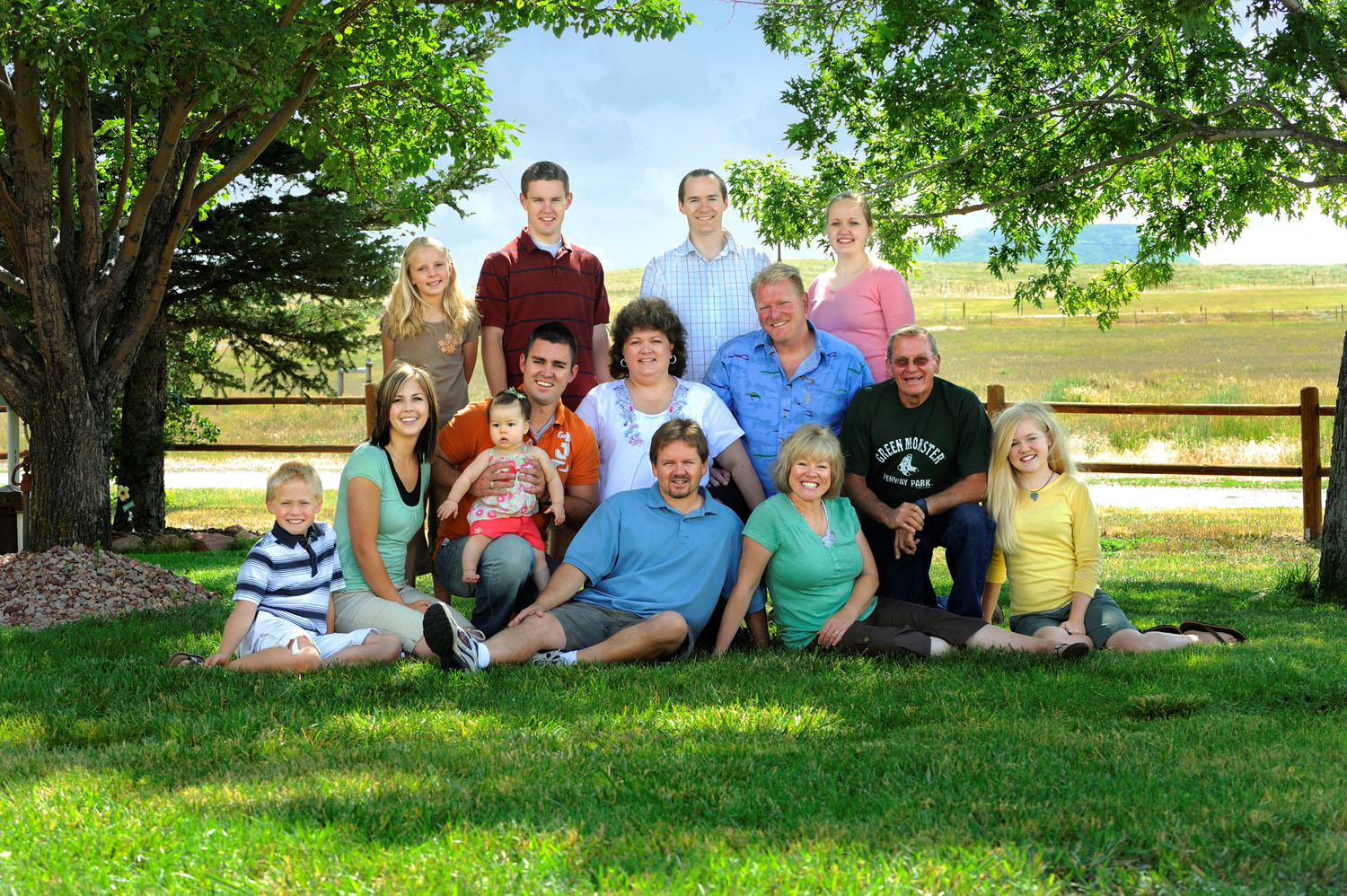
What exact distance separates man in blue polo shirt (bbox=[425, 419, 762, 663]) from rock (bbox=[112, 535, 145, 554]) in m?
8.89

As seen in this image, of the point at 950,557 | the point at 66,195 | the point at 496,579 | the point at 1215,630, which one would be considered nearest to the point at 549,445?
the point at 496,579

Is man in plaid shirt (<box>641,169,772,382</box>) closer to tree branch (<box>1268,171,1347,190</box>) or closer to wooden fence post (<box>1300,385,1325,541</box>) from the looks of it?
tree branch (<box>1268,171,1347,190</box>)

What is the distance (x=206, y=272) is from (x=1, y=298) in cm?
213

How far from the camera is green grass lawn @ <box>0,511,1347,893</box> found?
2707 mm

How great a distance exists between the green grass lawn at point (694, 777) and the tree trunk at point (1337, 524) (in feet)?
9.87

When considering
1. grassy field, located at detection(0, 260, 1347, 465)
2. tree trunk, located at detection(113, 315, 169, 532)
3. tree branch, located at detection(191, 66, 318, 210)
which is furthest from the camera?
grassy field, located at detection(0, 260, 1347, 465)

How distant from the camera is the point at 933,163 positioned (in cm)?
1039

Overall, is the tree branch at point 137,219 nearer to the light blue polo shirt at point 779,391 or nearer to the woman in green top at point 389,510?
the woman in green top at point 389,510

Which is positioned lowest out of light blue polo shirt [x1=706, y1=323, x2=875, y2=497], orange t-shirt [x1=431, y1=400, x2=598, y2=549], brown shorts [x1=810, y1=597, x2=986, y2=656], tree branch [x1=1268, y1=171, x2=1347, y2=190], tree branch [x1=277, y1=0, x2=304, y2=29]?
brown shorts [x1=810, y1=597, x2=986, y2=656]

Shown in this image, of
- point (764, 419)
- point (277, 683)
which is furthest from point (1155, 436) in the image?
point (277, 683)

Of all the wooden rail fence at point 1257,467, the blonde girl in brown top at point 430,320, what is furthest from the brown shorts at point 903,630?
the wooden rail fence at point 1257,467

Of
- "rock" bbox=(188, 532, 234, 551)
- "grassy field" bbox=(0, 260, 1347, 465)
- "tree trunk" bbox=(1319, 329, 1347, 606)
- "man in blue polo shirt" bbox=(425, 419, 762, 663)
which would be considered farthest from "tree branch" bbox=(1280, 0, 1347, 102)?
"grassy field" bbox=(0, 260, 1347, 465)

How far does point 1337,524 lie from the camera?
803 centimetres

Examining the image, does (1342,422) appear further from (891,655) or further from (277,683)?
(277,683)
